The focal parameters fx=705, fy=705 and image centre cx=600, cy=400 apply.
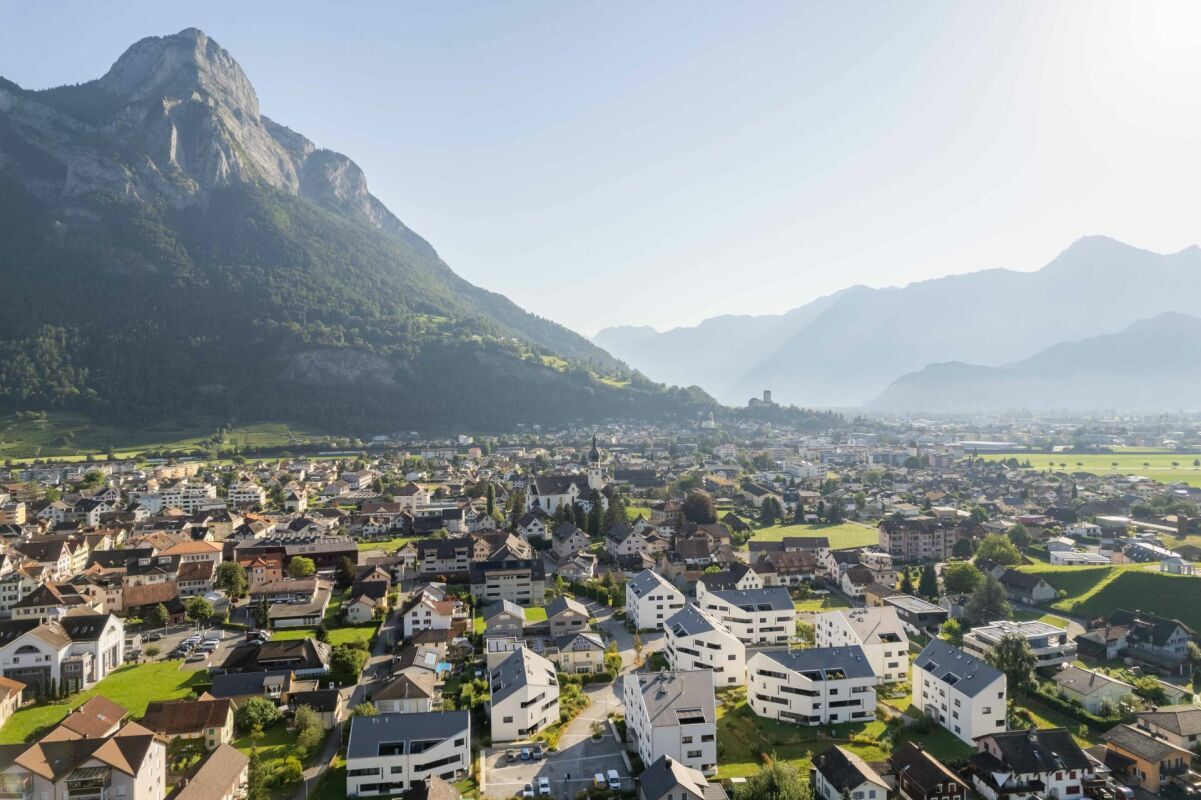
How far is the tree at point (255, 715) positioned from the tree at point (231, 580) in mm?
19310

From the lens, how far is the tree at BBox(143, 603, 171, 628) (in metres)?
40.6

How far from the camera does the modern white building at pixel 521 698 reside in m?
27.3

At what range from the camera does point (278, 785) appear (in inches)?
929

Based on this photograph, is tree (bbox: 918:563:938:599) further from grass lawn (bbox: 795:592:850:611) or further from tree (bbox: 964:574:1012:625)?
grass lawn (bbox: 795:592:850:611)

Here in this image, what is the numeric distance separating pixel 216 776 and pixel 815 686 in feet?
71.5

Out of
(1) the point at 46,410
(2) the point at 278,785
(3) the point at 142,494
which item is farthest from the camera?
(1) the point at 46,410

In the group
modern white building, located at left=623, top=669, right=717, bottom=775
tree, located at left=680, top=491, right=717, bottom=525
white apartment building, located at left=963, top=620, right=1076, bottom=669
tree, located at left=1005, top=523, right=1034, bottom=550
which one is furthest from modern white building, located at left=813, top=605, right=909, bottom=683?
tree, located at left=680, top=491, right=717, bottom=525

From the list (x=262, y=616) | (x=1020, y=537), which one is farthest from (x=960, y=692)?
(x=1020, y=537)

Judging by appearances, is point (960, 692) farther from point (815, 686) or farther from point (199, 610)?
point (199, 610)

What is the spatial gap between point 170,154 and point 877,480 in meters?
202

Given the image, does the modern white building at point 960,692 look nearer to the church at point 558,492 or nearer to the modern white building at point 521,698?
the modern white building at point 521,698

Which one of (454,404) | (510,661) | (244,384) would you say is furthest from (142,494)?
(454,404)

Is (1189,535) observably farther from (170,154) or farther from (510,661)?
(170,154)

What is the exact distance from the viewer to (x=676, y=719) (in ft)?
81.8
